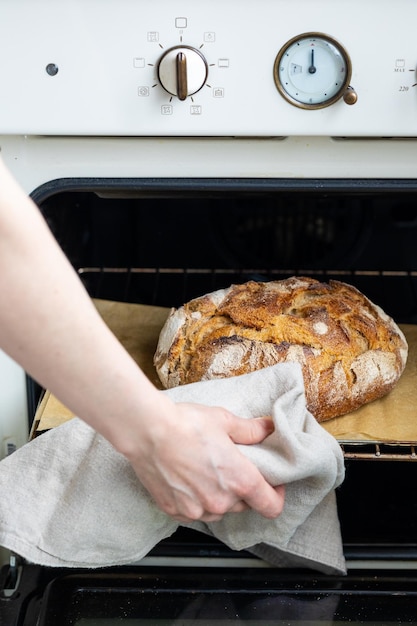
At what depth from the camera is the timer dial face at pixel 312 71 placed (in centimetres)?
96

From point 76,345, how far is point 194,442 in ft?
0.61

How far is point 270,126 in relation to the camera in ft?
3.28

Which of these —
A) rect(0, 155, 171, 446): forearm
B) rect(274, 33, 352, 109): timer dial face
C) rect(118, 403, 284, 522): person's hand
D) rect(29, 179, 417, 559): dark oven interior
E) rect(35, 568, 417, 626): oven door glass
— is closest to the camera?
rect(0, 155, 171, 446): forearm

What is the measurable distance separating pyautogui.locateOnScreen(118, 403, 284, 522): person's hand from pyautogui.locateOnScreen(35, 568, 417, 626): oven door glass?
0.21m

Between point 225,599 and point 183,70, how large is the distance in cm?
70

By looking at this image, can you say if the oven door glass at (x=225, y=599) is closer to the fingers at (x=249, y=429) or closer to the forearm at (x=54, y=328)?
the fingers at (x=249, y=429)

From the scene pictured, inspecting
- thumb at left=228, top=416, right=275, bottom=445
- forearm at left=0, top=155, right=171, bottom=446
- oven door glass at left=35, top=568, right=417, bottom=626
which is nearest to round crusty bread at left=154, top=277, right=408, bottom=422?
thumb at left=228, top=416, right=275, bottom=445

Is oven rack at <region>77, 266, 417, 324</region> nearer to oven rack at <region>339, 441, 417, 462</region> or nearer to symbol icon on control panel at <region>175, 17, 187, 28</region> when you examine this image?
oven rack at <region>339, 441, 417, 462</region>

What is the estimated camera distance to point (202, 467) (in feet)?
2.91

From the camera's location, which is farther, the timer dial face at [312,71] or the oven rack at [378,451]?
the oven rack at [378,451]

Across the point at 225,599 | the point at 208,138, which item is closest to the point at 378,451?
the point at 225,599

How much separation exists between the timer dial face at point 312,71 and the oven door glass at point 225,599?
653 millimetres

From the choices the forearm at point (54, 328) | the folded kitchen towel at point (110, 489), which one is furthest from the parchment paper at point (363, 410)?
the forearm at point (54, 328)

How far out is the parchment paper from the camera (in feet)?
3.78
